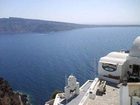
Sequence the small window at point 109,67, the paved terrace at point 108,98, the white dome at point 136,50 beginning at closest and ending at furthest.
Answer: the paved terrace at point 108,98 → the white dome at point 136,50 → the small window at point 109,67

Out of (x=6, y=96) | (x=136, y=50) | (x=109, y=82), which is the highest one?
(x=136, y=50)

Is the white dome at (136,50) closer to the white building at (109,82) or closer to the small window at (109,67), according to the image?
the white building at (109,82)

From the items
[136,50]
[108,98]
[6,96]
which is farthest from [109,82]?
[6,96]

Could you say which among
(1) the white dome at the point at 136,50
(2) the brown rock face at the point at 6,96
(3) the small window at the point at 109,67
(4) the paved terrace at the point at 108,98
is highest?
(1) the white dome at the point at 136,50

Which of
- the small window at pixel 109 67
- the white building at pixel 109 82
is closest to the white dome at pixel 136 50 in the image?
the white building at pixel 109 82

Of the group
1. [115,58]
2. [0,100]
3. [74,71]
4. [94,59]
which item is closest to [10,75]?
[74,71]

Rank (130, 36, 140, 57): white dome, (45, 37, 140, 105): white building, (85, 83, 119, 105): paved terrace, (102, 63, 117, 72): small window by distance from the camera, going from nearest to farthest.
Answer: (85, 83, 119, 105): paved terrace
(45, 37, 140, 105): white building
(130, 36, 140, 57): white dome
(102, 63, 117, 72): small window

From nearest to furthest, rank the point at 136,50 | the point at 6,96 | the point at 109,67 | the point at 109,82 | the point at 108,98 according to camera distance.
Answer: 1. the point at 108,98
2. the point at 136,50
3. the point at 109,82
4. the point at 109,67
5. the point at 6,96

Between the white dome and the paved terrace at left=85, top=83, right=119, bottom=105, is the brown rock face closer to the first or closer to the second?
the paved terrace at left=85, top=83, right=119, bottom=105

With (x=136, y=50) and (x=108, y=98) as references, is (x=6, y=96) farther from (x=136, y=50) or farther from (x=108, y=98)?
(x=136, y=50)

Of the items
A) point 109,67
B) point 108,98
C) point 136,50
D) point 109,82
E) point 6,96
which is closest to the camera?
point 108,98

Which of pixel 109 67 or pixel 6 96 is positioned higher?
pixel 109 67

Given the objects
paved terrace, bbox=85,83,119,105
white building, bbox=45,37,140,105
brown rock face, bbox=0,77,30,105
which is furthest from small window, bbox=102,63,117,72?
brown rock face, bbox=0,77,30,105
